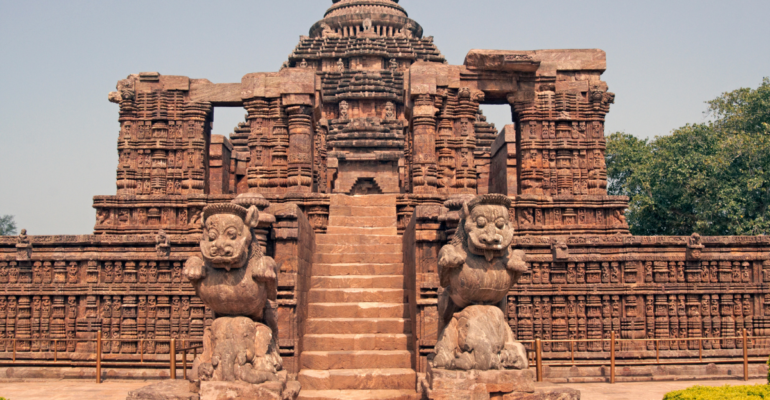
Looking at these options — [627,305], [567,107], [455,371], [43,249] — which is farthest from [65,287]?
[567,107]

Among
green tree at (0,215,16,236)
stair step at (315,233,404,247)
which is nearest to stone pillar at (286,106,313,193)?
stair step at (315,233,404,247)

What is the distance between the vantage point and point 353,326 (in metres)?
8.72

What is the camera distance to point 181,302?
1160 cm

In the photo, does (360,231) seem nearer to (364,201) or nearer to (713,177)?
(364,201)

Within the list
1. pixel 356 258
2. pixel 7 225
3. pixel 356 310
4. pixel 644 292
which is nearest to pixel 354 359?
pixel 356 310

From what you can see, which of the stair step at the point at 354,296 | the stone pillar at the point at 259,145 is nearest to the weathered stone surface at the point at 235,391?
the stair step at the point at 354,296

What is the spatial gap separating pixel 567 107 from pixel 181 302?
9510 millimetres

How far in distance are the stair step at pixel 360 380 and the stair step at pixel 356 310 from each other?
3.42 ft

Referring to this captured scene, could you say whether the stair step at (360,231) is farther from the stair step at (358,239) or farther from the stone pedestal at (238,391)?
the stone pedestal at (238,391)

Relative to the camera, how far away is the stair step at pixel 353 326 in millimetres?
8719

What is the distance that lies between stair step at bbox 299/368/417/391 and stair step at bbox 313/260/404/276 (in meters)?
2.03

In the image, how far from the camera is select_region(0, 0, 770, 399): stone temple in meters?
6.59

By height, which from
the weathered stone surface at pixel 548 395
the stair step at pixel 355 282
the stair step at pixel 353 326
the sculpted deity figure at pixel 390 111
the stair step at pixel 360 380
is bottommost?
the stair step at pixel 360 380

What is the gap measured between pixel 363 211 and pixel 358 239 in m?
2.24
